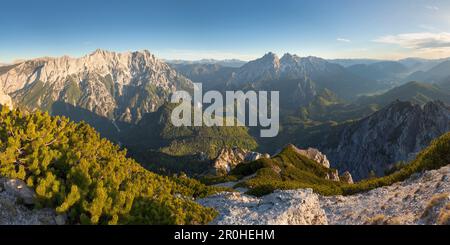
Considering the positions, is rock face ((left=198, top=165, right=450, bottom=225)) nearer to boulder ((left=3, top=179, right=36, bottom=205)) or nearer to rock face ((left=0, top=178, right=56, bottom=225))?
rock face ((left=0, top=178, right=56, bottom=225))

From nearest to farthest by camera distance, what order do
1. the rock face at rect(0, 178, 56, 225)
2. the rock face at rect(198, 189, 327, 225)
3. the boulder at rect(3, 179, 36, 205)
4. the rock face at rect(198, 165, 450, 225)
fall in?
the rock face at rect(0, 178, 56, 225) → the boulder at rect(3, 179, 36, 205) → the rock face at rect(198, 165, 450, 225) → the rock face at rect(198, 189, 327, 225)

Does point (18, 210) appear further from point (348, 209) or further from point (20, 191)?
point (348, 209)

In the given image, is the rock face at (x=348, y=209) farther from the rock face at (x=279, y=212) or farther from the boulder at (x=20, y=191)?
the boulder at (x=20, y=191)

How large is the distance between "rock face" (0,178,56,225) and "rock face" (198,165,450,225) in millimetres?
14167

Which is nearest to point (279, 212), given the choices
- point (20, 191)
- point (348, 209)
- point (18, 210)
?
point (348, 209)

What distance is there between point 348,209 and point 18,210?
37.6 m

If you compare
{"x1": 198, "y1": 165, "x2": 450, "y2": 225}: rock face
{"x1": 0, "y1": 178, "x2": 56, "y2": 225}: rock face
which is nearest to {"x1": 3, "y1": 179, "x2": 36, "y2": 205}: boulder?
{"x1": 0, "y1": 178, "x2": 56, "y2": 225}: rock face

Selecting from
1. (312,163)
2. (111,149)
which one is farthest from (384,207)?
(312,163)

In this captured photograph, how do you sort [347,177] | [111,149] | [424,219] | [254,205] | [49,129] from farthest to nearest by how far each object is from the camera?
1. [347,177]
2. [111,149]
3. [254,205]
4. [49,129]
5. [424,219]

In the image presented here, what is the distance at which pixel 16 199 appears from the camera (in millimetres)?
25891

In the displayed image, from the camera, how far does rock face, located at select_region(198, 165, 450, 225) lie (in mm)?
29016

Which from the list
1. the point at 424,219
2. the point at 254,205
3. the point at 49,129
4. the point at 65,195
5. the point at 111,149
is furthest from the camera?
the point at 111,149
